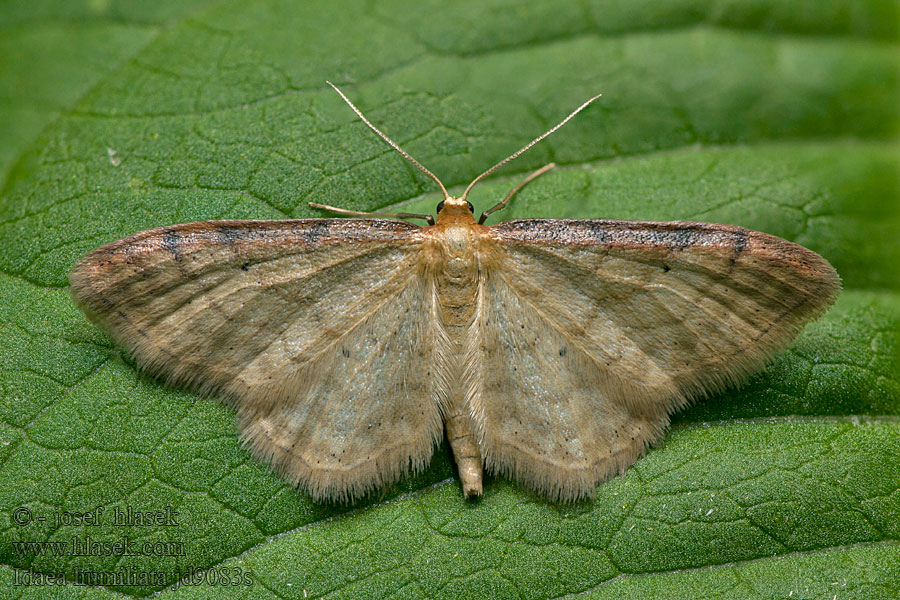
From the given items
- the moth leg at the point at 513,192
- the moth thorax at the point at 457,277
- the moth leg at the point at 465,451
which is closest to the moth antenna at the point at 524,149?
the moth leg at the point at 513,192

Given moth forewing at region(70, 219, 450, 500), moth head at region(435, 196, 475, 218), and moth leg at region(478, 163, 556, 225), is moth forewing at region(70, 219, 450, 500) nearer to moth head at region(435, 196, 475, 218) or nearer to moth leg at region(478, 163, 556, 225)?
moth head at region(435, 196, 475, 218)

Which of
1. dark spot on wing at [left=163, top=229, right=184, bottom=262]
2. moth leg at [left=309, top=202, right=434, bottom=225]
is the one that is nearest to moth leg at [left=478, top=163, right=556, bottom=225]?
moth leg at [left=309, top=202, right=434, bottom=225]

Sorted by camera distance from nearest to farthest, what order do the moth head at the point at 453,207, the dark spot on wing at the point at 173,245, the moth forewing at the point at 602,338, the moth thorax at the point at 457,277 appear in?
the dark spot on wing at the point at 173,245 < the moth forewing at the point at 602,338 < the moth thorax at the point at 457,277 < the moth head at the point at 453,207

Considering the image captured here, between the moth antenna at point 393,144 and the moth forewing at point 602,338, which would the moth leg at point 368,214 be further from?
the moth forewing at point 602,338

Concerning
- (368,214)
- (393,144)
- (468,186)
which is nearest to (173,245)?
(368,214)

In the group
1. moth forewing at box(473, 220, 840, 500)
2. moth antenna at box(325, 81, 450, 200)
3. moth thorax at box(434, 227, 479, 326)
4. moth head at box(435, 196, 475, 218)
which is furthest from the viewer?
moth antenna at box(325, 81, 450, 200)

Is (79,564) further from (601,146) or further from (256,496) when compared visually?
(601,146)

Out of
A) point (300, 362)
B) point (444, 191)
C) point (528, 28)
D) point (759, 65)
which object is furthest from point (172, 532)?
point (759, 65)
